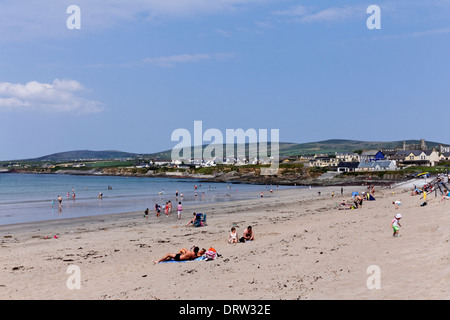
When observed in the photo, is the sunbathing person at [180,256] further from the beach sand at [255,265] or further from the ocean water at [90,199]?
the ocean water at [90,199]

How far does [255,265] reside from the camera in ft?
40.7

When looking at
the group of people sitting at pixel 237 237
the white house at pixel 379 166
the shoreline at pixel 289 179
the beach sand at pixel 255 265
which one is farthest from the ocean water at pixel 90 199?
the white house at pixel 379 166

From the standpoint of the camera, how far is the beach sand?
938 cm

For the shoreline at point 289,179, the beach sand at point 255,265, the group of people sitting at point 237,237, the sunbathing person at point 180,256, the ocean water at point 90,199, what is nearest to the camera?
the beach sand at point 255,265

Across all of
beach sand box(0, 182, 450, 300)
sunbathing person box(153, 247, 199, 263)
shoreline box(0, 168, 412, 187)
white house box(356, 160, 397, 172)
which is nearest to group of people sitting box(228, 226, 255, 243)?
beach sand box(0, 182, 450, 300)

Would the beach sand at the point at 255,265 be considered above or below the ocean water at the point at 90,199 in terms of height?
above

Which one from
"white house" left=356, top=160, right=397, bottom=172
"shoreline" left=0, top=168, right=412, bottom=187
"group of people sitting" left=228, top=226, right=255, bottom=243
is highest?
"white house" left=356, top=160, right=397, bottom=172

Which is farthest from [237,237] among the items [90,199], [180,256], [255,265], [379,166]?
[379,166]

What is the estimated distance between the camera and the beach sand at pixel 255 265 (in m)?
9.38

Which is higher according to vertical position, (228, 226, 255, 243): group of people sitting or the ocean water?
(228, 226, 255, 243): group of people sitting

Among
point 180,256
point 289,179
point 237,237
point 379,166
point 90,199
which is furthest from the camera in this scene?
point 289,179

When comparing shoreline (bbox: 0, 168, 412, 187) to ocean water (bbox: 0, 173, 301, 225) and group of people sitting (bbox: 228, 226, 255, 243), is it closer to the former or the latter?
ocean water (bbox: 0, 173, 301, 225)

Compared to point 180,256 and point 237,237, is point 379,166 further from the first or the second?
point 180,256
